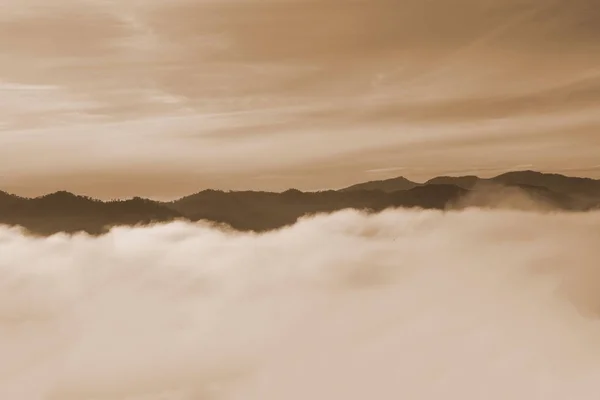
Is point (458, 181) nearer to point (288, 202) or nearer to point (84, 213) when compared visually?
point (288, 202)

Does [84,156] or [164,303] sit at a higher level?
[84,156]

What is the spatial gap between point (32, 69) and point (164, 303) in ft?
3.15

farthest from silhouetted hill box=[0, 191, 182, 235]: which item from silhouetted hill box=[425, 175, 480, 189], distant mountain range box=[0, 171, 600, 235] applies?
silhouetted hill box=[425, 175, 480, 189]

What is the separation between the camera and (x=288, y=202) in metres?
2.25

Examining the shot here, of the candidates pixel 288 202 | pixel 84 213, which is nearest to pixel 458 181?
pixel 288 202

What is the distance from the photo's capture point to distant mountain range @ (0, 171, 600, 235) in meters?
2.14

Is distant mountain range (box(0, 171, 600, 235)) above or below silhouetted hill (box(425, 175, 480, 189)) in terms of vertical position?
below

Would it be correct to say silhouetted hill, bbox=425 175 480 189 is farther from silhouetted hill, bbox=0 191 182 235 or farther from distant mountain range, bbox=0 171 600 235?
silhouetted hill, bbox=0 191 182 235

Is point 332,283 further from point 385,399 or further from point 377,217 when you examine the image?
point 385,399

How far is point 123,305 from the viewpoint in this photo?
86.7 inches

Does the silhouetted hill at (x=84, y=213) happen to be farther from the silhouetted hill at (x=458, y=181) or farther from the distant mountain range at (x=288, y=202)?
the silhouetted hill at (x=458, y=181)

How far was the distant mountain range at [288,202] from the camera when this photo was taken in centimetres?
214

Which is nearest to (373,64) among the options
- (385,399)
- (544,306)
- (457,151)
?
(457,151)

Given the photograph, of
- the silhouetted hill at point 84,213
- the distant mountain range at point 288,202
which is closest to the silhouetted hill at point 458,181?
the distant mountain range at point 288,202
